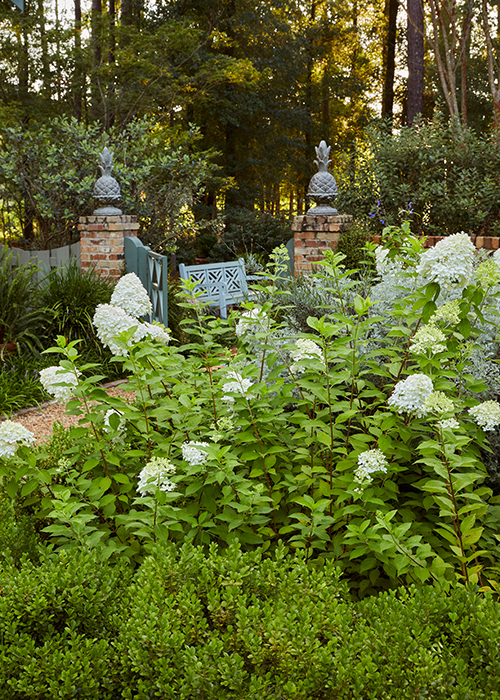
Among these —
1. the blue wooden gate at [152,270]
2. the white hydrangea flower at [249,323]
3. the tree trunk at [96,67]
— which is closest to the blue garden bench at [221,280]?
the blue wooden gate at [152,270]

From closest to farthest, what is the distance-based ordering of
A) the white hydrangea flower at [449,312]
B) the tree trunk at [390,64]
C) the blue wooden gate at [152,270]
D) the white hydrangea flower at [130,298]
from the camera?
the white hydrangea flower at [449,312]
the white hydrangea flower at [130,298]
the blue wooden gate at [152,270]
the tree trunk at [390,64]

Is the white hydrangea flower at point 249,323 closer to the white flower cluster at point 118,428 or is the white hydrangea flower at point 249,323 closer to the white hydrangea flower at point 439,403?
the white flower cluster at point 118,428

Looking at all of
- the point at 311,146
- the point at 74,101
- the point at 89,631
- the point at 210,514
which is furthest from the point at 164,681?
the point at 311,146

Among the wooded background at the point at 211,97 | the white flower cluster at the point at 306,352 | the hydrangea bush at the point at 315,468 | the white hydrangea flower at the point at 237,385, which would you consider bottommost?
the hydrangea bush at the point at 315,468

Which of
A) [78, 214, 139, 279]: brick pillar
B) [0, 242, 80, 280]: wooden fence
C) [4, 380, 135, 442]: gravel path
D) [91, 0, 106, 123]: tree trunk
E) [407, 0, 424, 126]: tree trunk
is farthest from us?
[407, 0, 424, 126]: tree trunk

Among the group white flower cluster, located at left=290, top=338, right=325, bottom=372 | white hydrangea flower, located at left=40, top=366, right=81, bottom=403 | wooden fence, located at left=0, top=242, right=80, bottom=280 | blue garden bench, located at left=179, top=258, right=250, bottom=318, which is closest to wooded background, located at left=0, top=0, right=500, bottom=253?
wooden fence, located at left=0, top=242, right=80, bottom=280

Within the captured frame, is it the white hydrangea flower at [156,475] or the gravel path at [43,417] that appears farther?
the gravel path at [43,417]

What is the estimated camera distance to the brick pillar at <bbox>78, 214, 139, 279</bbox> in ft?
23.4

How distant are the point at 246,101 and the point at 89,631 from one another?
15587 mm

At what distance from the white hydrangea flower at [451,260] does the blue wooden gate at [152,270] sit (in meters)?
4.48

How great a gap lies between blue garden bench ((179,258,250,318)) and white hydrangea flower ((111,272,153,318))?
5.37 meters

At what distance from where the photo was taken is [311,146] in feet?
62.4

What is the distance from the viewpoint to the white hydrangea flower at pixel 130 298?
7.66 feet

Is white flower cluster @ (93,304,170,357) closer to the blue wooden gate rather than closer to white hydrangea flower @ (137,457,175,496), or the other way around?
white hydrangea flower @ (137,457,175,496)
